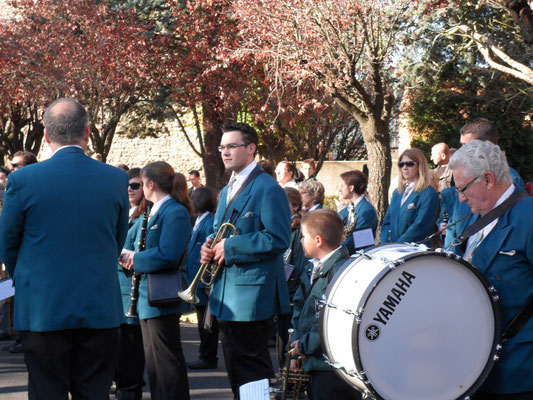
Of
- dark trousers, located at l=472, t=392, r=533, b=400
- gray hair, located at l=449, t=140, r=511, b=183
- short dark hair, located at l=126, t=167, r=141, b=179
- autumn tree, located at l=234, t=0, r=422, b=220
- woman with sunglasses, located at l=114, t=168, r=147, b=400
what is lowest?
woman with sunglasses, located at l=114, t=168, r=147, b=400

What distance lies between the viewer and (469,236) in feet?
11.7

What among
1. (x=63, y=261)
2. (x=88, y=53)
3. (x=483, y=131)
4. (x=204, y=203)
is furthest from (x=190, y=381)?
(x=88, y=53)

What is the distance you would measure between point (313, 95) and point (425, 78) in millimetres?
2880

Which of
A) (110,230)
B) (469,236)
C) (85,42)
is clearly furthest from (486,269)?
(85,42)

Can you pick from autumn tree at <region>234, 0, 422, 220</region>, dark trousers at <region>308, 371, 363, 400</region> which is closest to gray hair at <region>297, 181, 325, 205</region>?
dark trousers at <region>308, 371, 363, 400</region>

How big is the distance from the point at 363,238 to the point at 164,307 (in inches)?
93.0

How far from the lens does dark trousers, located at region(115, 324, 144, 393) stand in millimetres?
5949

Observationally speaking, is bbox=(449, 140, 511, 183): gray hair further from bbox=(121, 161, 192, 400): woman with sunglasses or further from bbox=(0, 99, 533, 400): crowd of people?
bbox=(121, 161, 192, 400): woman with sunglasses

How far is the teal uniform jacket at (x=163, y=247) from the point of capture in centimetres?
545

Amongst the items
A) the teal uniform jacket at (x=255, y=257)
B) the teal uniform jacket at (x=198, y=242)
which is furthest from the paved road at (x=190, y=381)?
the teal uniform jacket at (x=255, y=257)

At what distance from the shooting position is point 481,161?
3.50m

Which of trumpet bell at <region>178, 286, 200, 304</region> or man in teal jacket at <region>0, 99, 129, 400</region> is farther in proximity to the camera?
trumpet bell at <region>178, 286, 200, 304</region>

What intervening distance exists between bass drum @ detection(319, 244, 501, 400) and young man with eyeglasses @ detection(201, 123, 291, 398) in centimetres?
162

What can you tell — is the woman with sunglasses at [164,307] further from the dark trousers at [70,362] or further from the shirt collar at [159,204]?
the dark trousers at [70,362]
